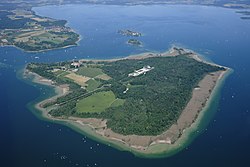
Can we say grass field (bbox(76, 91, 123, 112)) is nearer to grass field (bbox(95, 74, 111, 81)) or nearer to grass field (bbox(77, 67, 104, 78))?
grass field (bbox(95, 74, 111, 81))

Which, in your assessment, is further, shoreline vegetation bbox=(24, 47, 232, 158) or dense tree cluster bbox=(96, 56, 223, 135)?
dense tree cluster bbox=(96, 56, 223, 135)

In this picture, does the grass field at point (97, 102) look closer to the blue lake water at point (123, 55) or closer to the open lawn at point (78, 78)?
the blue lake water at point (123, 55)

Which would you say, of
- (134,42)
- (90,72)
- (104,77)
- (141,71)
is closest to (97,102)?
(104,77)

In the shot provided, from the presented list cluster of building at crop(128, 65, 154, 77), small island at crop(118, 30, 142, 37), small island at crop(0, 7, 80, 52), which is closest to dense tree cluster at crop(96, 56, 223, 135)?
cluster of building at crop(128, 65, 154, 77)

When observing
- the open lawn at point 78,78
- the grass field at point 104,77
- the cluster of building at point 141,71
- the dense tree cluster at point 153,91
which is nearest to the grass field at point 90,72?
the grass field at point 104,77

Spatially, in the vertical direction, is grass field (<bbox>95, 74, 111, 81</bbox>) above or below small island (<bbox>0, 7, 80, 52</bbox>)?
above

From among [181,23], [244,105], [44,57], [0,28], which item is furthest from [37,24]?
[244,105]
